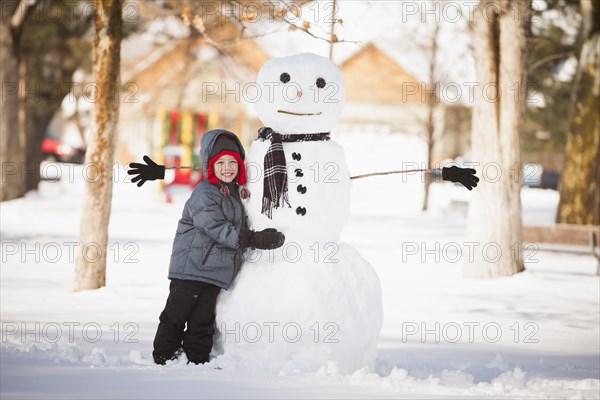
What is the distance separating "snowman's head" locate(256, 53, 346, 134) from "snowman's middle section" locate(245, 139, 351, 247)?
0.46 ft

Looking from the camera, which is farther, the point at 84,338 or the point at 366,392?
the point at 84,338

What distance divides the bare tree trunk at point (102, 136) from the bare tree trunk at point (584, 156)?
1001cm

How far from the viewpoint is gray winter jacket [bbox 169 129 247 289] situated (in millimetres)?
6102

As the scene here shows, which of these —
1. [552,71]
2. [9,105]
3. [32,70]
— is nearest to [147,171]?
[9,105]

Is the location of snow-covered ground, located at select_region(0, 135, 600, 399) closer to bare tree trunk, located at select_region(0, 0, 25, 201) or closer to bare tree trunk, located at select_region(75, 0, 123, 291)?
bare tree trunk, located at select_region(75, 0, 123, 291)

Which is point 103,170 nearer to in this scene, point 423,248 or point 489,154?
point 489,154

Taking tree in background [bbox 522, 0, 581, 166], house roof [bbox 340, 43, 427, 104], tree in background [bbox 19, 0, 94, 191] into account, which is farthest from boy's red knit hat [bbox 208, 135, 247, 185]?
house roof [bbox 340, 43, 427, 104]

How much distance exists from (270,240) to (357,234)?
13063 millimetres

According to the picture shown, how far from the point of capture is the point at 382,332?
889cm

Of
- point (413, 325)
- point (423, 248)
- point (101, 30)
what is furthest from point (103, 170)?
point (423, 248)

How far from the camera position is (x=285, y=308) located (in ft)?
20.0

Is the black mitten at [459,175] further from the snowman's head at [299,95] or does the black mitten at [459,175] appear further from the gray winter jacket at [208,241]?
the gray winter jacket at [208,241]

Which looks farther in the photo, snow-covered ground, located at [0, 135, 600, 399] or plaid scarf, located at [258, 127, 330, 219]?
plaid scarf, located at [258, 127, 330, 219]

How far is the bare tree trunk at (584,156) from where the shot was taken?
56.5 ft
